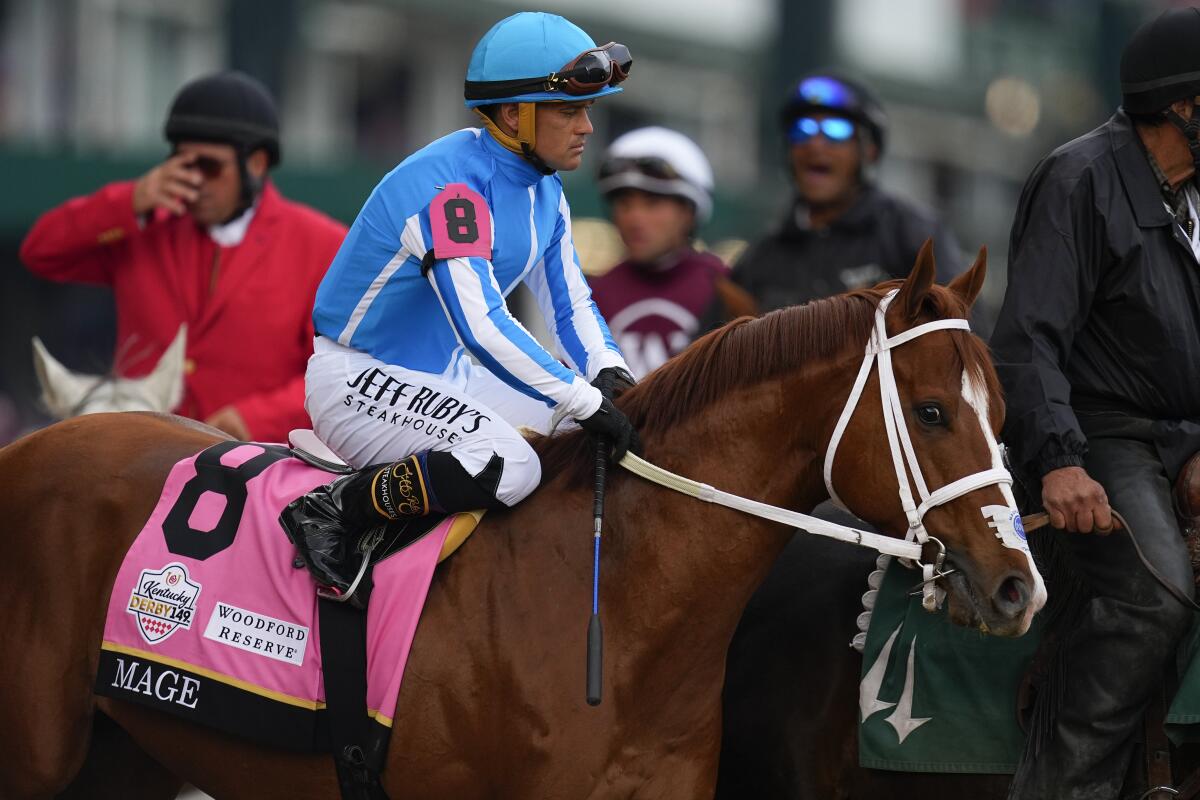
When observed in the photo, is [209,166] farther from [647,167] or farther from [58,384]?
[647,167]

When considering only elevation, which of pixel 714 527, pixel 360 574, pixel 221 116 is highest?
pixel 221 116

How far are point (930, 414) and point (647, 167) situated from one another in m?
4.17

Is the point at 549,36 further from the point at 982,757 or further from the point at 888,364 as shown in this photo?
the point at 982,757

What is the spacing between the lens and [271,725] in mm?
4578

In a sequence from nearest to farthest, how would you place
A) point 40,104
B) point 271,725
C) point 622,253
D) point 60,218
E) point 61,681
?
point 271,725
point 61,681
point 60,218
point 622,253
point 40,104

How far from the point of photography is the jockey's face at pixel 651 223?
317 inches

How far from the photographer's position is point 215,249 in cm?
698

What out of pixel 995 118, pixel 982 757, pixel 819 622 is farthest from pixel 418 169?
pixel 995 118

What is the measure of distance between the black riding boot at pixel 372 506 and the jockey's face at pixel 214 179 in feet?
8.79

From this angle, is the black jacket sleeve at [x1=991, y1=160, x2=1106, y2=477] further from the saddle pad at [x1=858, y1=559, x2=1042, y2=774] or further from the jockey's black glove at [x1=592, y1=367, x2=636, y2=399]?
the jockey's black glove at [x1=592, y1=367, x2=636, y2=399]

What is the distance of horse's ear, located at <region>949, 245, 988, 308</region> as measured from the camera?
4324 millimetres

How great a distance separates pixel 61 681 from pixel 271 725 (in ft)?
2.52

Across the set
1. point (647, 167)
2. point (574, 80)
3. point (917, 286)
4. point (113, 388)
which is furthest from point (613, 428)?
point (647, 167)

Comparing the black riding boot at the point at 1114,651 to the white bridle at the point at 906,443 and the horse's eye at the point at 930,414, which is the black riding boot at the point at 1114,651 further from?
the horse's eye at the point at 930,414
